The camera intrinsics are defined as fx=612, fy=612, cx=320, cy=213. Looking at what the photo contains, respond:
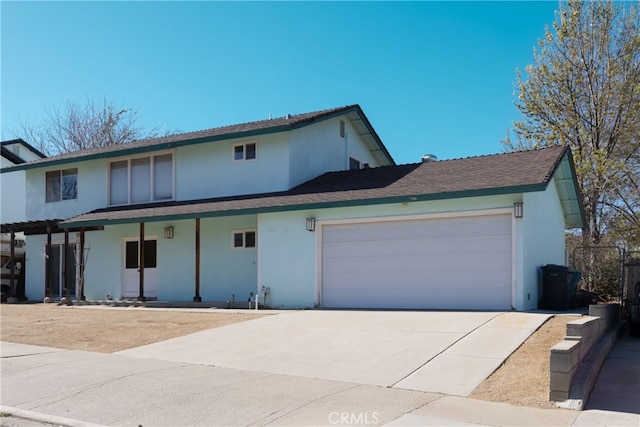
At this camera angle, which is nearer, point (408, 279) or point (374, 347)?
point (374, 347)

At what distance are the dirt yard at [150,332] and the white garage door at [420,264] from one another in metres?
2.37

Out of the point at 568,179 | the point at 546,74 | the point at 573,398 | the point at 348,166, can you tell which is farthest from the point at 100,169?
the point at 573,398

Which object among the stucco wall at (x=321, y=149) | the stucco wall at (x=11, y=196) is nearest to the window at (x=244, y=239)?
the stucco wall at (x=321, y=149)

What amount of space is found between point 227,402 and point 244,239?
39.4 ft

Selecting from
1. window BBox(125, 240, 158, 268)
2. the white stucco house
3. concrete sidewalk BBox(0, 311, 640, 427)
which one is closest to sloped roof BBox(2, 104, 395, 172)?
the white stucco house

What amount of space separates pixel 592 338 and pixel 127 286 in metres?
16.2

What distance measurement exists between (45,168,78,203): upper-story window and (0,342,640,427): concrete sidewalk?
15.3 meters

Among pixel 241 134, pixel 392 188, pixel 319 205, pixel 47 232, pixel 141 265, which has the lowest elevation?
pixel 141 265

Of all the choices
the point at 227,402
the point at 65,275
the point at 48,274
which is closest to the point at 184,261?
the point at 65,275

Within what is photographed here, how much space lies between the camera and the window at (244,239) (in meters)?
19.0

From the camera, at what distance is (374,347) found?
33.3ft

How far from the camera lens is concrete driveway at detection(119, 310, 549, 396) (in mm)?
8445

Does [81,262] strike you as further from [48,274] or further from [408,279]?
[408,279]

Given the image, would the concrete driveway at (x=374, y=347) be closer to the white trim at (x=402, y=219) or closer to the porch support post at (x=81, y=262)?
the white trim at (x=402, y=219)
